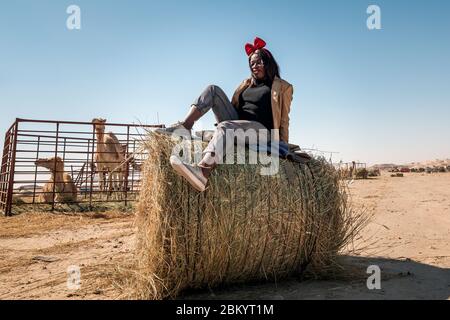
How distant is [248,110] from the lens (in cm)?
369

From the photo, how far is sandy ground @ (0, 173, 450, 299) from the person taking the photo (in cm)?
296

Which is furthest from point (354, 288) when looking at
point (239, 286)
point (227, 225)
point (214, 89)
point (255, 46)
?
point (255, 46)

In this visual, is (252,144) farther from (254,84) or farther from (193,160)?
(254,84)

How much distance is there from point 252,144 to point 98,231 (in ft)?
13.6

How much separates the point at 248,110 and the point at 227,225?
134 cm

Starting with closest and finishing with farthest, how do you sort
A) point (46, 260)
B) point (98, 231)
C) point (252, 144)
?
1. point (252, 144)
2. point (46, 260)
3. point (98, 231)

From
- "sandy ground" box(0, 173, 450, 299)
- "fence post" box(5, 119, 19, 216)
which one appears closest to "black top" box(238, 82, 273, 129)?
"sandy ground" box(0, 173, 450, 299)

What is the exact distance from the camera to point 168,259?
272 centimetres

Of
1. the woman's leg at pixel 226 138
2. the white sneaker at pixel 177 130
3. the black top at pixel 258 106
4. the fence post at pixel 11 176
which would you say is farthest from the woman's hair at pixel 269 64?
the fence post at pixel 11 176

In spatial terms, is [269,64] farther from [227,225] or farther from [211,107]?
[227,225]

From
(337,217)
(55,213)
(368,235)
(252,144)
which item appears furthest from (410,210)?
(55,213)

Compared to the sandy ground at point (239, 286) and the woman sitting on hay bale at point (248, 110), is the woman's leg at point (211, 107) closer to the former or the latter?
the woman sitting on hay bale at point (248, 110)

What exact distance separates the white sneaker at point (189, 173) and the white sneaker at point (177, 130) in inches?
15.4

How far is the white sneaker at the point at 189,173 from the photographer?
2607mm
